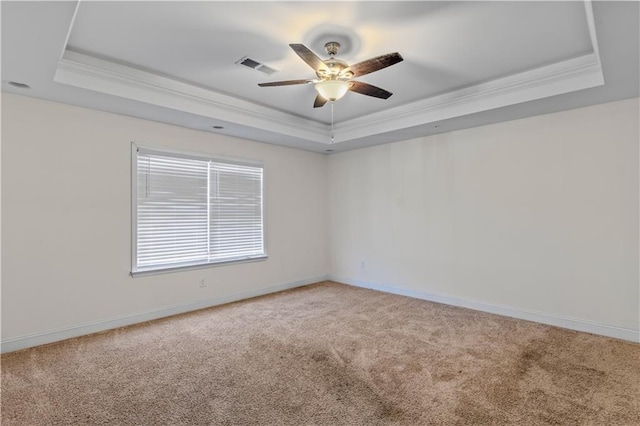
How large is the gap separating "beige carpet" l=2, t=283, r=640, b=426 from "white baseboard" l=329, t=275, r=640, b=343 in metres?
0.14

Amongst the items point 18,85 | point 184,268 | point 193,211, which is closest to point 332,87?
point 193,211

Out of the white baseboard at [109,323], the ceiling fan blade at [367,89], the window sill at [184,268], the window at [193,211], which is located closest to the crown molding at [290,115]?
the window at [193,211]

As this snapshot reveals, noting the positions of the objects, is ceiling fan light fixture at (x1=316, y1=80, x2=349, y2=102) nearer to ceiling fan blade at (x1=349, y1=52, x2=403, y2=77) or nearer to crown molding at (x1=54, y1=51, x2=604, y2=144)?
ceiling fan blade at (x1=349, y1=52, x2=403, y2=77)

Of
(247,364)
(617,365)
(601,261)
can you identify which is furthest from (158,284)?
(601,261)

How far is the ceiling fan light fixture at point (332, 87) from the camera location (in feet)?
8.57

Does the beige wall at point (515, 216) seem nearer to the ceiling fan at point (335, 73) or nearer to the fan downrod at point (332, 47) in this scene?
the ceiling fan at point (335, 73)

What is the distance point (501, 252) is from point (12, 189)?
209 inches

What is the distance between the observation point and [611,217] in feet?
10.8

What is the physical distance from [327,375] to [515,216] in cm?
295

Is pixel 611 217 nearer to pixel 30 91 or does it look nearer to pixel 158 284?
pixel 158 284

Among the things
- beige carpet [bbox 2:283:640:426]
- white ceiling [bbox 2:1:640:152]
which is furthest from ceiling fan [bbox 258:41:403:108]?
beige carpet [bbox 2:283:640:426]

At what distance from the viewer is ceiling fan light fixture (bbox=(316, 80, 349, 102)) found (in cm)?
261

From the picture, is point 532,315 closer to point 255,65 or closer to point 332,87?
point 332,87

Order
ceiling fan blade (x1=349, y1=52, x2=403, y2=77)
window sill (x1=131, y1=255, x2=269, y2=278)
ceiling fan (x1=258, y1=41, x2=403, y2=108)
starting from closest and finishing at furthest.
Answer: ceiling fan blade (x1=349, y1=52, x2=403, y2=77)
ceiling fan (x1=258, y1=41, x2=403, y2=108)
window sill (x1=131, y1=255, x2=269, y2=278)
